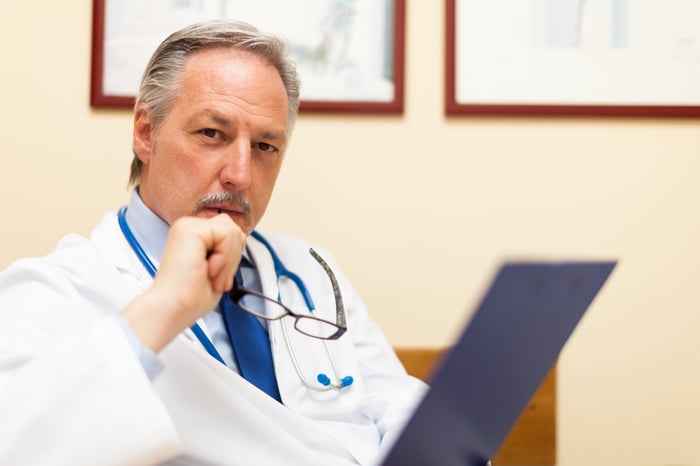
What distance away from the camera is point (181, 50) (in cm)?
119

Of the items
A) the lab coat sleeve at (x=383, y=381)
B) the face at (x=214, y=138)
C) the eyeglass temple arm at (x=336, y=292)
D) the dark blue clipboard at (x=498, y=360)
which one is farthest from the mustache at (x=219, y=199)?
the dark blue clipboard at (x=498, y=360)

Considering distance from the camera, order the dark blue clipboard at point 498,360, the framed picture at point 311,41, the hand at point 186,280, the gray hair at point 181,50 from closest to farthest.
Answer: the dark blue clipboard at point 498,360 → the hand at point 186,280 → the gray hair at point 181,50 → the framed picture at point 311,41

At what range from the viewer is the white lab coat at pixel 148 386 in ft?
2.48

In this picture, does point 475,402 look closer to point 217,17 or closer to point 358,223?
point 358,223

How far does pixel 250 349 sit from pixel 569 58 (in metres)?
1.00

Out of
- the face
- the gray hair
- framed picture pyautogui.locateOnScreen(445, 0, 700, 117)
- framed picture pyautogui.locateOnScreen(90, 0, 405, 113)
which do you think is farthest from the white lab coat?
framed picture pyautogui.locateOnScreen(445, 0, 700, 117)

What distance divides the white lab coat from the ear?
15 cm

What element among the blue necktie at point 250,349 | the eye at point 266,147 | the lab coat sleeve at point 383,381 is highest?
the eye at point 266,147

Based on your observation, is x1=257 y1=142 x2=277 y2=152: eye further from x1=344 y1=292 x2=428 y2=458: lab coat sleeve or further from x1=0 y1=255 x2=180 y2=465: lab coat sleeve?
x1=0 y1=255 x2=180 y2=465: lab coat sleeve

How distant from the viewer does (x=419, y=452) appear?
749mm

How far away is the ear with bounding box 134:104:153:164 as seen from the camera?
4.00 ft

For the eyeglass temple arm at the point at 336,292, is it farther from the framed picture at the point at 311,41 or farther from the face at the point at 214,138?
the framed picture at the point at 311,41

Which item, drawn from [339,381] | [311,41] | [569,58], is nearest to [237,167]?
[339,381]

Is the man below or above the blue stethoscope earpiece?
above
